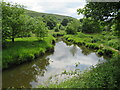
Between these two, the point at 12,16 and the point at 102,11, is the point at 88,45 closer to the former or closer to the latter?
the point at 12,16

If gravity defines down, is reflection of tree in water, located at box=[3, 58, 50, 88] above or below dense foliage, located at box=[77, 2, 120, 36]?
below

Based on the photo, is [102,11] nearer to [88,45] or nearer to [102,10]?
[102,10]

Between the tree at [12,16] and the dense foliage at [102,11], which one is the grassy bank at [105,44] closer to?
the dense foliage at [102,11]

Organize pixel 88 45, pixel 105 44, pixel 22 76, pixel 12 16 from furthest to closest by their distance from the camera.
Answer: pixel 88 45
pixel 105 44
pixel 12 16
pixel 22 76

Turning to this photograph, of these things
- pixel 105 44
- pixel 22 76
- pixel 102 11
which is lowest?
pixel 22 76

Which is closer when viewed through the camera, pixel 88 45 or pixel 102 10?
pixel 102 10

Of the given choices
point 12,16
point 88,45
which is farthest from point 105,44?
point 12,16

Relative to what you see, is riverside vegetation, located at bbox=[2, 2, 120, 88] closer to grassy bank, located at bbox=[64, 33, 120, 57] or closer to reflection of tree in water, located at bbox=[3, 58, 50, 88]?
grassy bank, located at bbox=[64, 33, 120, 57]

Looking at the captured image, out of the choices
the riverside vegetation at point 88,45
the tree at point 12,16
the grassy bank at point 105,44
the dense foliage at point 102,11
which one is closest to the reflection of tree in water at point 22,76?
the riverside vegetation at point 88,45

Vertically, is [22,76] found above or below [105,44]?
below

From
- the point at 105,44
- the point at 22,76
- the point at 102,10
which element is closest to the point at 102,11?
the point at 102,10

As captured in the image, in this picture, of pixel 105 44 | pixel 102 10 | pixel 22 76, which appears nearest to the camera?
pixel 102 10

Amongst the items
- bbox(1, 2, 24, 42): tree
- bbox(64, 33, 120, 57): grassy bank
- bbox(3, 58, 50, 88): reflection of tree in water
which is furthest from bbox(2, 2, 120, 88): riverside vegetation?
bbox(3, 58, 50, 88): reflection of tree in water

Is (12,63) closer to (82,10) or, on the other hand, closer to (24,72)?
(24,72)
